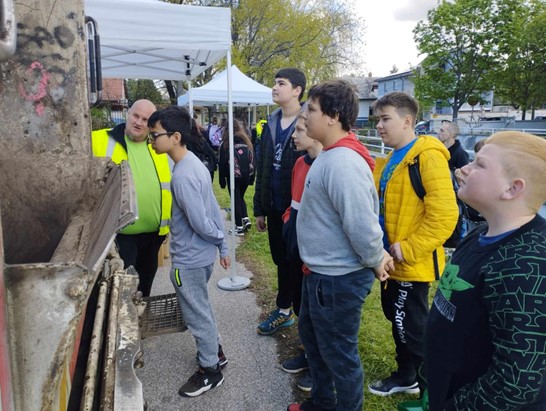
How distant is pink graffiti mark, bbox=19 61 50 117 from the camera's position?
5.86 ft

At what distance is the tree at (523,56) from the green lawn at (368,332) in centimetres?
2845

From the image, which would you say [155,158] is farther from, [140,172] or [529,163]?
[529,163]

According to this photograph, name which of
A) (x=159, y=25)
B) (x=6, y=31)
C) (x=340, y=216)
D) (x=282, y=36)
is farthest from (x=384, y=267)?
(x=282, y=36)

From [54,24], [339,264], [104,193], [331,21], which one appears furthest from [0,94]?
[331,21]

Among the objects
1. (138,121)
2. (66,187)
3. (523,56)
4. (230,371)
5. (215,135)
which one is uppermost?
(523,56)

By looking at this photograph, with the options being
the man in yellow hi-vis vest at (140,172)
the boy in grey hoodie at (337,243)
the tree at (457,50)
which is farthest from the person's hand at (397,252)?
the tree at (457,50)

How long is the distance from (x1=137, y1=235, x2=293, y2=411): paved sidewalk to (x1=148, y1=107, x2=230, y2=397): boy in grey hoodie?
0.11 m

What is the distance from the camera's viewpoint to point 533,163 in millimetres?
1378

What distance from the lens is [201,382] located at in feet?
9.40

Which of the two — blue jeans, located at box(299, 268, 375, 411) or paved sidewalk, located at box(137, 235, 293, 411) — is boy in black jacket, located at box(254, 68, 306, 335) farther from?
blue jeans, located at box(299, 268, 375, 411)

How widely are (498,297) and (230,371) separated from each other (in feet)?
7.47

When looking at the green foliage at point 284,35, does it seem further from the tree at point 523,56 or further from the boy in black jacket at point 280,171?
the boy in black jacket at point 280,171

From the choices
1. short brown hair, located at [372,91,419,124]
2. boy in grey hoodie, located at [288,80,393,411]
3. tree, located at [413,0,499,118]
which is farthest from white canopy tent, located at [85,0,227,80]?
tree, located at [413,0,499,118]

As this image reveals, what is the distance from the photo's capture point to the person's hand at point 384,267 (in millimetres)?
2197
